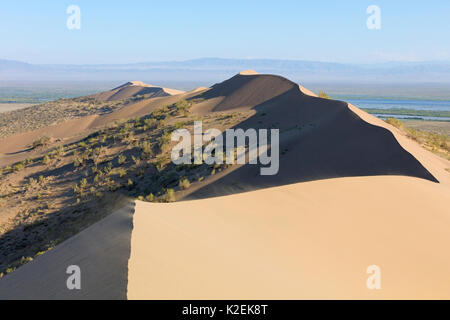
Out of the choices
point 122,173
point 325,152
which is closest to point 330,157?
point 325,152

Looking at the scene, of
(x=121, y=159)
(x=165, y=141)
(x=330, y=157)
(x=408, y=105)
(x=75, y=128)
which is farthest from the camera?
(x=408, y=105)

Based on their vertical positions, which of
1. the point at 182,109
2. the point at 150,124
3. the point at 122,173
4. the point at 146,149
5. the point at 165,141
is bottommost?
the point at 122,173

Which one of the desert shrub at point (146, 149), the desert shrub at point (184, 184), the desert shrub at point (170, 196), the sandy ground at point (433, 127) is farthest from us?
the sandy ground at point (433, 127)

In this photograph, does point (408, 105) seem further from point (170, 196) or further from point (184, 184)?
point (170, 196)

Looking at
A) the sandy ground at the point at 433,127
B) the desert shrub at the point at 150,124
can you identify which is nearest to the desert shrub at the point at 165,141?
the desert shrub at the point at 150,124

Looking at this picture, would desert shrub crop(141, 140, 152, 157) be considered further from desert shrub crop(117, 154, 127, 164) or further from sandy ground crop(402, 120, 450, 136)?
sandy ground crop(402, 120, 450, 136)

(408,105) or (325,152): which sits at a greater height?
(408,105)

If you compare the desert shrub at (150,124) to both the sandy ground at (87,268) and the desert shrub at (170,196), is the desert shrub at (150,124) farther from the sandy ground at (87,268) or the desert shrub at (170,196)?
the sandy ground at (87,268)
